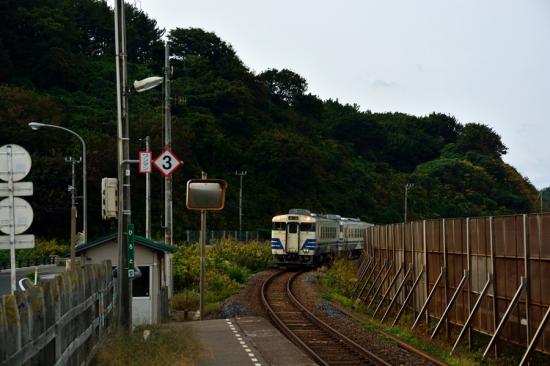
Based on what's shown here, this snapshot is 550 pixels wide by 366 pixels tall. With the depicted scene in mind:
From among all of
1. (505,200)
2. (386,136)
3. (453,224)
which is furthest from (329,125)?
(453,224)

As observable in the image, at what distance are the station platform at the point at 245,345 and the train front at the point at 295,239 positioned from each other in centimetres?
2238

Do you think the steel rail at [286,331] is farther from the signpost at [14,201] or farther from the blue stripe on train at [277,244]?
the blue stripe on train at [277,244]

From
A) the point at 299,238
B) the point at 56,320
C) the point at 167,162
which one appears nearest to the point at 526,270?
the point at 56,320

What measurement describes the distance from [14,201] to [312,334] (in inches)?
413

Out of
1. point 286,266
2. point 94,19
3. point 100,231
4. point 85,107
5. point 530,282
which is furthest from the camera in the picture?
point 94,19

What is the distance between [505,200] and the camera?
102m

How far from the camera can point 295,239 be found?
1727 inches

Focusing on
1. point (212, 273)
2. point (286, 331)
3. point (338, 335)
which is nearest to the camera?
point (338, 335)

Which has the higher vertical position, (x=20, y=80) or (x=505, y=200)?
(x=20, y=80)

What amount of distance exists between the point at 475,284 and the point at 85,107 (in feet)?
196

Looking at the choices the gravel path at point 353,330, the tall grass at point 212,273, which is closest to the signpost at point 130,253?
the gravel path at point 353,330

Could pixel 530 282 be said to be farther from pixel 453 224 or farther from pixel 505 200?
pixel 505 200

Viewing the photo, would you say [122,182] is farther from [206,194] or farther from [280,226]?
[280,226]

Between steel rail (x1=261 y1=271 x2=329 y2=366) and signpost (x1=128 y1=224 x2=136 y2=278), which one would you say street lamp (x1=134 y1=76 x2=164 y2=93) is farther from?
steel rail (x1=261 y1=271 x2=329 y2=366)
